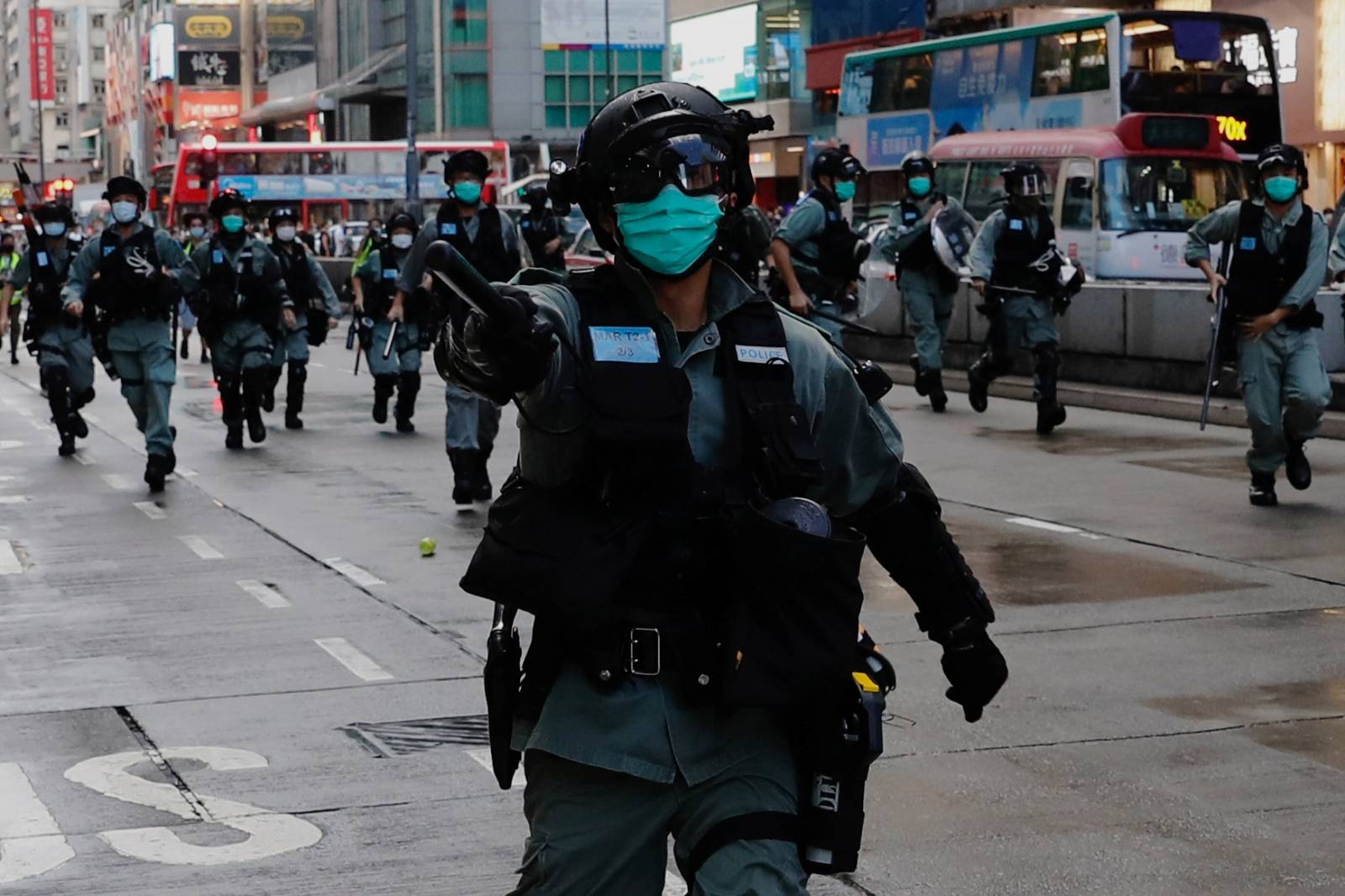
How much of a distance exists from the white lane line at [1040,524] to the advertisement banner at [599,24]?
223 feet

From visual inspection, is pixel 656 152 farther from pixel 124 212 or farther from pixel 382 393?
pixel 382 393

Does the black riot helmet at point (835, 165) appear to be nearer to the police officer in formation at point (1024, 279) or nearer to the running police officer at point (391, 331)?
the police officer in formation at point (1024, 279)

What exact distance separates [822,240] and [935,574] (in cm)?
1021

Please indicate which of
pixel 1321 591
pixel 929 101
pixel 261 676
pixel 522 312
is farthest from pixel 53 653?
pixel 929 101

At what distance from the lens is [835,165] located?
13.3 meters

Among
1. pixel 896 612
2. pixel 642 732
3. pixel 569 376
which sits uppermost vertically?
pixel 569 376

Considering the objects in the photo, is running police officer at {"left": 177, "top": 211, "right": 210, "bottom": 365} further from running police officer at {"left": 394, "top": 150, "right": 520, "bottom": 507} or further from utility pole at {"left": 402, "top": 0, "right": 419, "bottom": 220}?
running police officer at {"left": 394, "top": 150, "right": 520, "bottom": 507}

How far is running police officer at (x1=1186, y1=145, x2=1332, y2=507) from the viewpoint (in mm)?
11023

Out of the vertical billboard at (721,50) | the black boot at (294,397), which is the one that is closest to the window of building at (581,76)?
the vertical billboard at (721,50)

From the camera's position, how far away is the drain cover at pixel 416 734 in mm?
6328

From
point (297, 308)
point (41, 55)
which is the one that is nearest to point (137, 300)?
point (297, 308)

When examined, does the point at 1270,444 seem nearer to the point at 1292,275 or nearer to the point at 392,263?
the point at 1292,275

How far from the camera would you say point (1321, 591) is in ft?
28.7

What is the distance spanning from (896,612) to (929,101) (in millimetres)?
21702
